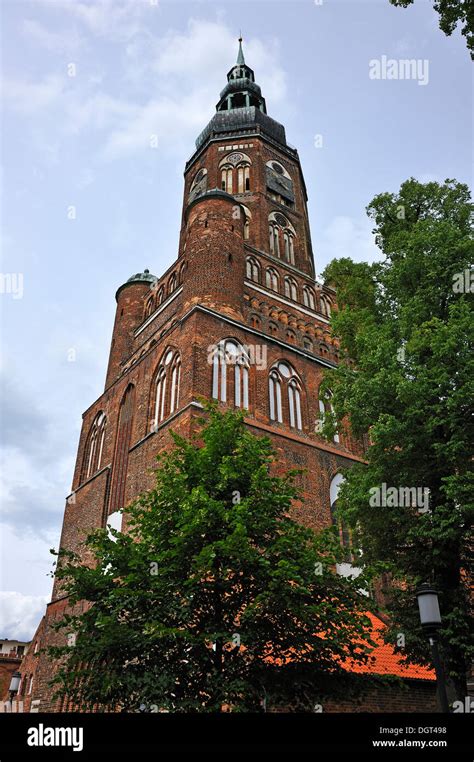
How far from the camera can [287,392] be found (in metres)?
18.0

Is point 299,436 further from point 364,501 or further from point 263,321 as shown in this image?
point 364,501

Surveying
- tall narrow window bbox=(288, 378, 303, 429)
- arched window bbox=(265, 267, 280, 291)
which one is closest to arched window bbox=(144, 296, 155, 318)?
arched window bbox=(265, 267, 280, 291)

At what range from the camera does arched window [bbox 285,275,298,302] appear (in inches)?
832

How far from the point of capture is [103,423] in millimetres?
21156

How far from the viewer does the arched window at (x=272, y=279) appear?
2078 centimetres

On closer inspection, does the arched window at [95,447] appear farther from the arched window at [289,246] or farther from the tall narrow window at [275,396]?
the arched window at [289,246]

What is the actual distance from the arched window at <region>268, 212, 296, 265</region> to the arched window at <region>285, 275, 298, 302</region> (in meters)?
2.09

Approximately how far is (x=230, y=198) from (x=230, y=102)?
1408cm

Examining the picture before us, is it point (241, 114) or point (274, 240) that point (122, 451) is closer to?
point (274, 240)

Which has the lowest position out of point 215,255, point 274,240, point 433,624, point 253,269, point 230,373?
point 433,624

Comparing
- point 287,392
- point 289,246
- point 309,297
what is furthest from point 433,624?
point 289,246

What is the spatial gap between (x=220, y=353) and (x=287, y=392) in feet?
8.78

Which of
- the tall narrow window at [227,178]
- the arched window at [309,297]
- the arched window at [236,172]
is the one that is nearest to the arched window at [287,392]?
the arched window at [309,297]
